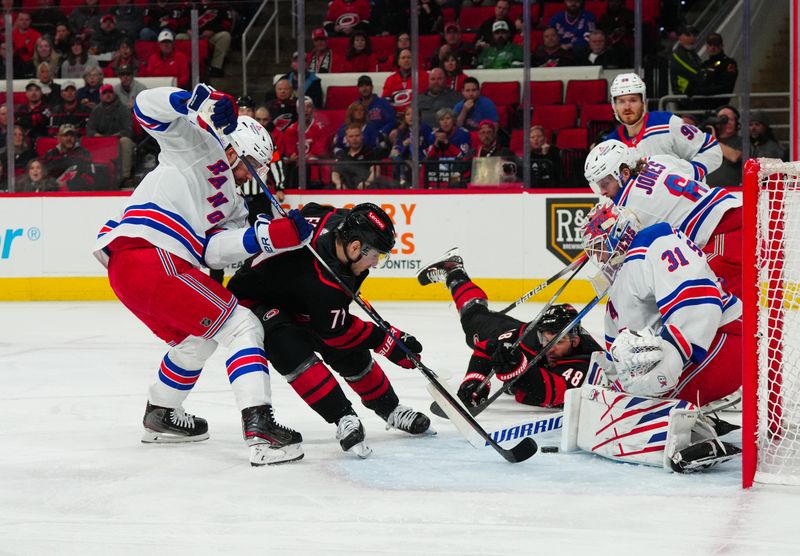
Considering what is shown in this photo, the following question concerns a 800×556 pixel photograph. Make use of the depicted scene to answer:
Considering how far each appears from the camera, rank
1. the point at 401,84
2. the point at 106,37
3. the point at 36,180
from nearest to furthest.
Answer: the point at 401,84, the point at 36,180, the point at 106,37

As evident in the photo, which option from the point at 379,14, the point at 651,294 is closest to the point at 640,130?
the point at 651,294

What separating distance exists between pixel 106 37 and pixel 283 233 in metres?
5.49

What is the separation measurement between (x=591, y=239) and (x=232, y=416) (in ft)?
4.89

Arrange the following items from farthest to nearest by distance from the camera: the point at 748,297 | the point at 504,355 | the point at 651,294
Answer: the point at 504,355
the point at 651,294
the point at 748,297

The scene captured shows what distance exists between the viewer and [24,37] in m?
8.08

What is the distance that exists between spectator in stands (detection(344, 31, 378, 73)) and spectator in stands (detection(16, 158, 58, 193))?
7.08 ft

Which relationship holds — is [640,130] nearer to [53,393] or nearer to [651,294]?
[651,294]

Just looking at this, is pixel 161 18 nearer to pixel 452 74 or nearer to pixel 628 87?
pixel 452 74

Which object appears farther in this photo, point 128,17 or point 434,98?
point 128,17

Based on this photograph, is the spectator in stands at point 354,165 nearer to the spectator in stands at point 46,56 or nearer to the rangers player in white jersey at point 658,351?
the spectator in stands at point 46,56

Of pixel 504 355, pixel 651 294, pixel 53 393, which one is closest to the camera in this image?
pixel 651 294

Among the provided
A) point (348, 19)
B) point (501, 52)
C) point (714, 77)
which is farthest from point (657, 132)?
point (348, 19)

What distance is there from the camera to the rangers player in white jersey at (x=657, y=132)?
15.2 ft

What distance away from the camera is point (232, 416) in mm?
4117
